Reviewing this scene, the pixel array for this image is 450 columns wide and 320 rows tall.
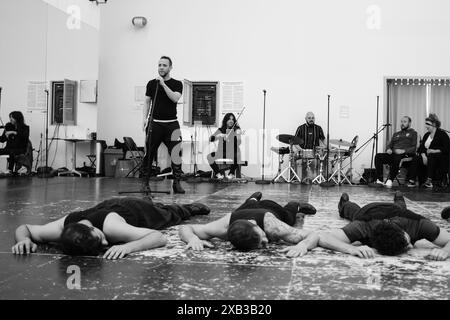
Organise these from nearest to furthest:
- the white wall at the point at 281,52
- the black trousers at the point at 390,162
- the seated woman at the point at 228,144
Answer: the black trousers at the point at 390,162 < the seated woman at the point at 228,144 < the white wall at the point at 281,52

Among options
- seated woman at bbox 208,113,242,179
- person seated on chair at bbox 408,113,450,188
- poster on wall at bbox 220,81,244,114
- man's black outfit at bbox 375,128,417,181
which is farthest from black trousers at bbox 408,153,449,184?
poster on wall at bbox 220,81,244,114

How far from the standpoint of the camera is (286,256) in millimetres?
2504

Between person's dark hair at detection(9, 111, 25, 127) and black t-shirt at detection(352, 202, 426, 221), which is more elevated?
person's dark hair at detection(9, 111, 25, 127)

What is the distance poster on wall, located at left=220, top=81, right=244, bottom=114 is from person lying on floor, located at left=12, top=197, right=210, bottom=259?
773cm

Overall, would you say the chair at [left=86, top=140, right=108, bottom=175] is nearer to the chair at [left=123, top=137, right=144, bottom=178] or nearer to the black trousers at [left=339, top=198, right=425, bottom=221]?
the chair at [left=123, top=137, right=144, bottom=178]

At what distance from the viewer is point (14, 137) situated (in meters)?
9.06

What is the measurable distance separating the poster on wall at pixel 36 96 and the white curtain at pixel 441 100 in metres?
7.79

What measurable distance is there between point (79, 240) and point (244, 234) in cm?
79

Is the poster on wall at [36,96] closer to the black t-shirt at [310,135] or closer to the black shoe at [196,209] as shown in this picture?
the black t-shirt at [310,135]

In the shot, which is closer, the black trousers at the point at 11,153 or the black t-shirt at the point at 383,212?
the black t-shirt at the point at 383,212

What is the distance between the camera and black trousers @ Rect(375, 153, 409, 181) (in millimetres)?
9034

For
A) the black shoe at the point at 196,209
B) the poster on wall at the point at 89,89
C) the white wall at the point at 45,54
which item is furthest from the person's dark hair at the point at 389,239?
the poster on wall at the point at 89,89

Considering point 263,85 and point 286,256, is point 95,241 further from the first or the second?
point 263,85

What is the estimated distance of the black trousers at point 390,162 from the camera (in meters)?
9.03
